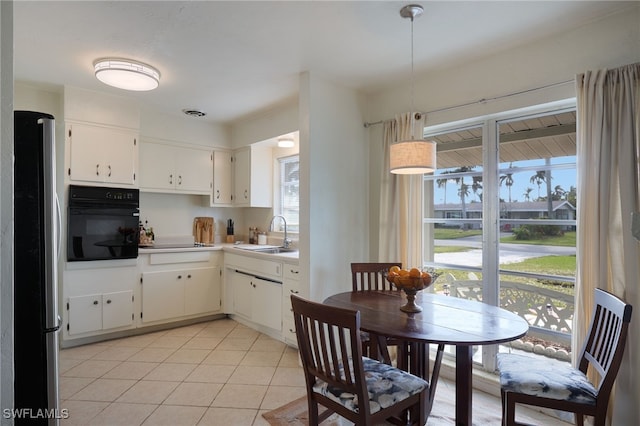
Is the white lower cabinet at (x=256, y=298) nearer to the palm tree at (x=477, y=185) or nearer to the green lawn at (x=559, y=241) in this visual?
the palm tree at (x=477, y=185)

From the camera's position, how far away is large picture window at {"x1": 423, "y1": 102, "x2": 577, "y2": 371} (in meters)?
2.40

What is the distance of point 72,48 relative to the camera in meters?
2.55

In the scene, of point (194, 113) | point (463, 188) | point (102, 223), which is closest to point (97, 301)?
point (102, 223)

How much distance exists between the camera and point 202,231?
472 cm

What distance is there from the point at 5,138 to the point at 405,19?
2062 millimetres

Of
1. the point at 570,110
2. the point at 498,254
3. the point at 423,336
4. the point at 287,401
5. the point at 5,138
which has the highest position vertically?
the point at 570,110

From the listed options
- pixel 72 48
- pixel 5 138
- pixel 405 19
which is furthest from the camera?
pixel 72 48

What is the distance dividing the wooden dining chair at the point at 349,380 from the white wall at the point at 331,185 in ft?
4.15

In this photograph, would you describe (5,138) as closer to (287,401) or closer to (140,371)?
(287,401)

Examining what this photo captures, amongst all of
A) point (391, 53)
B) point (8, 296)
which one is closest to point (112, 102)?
point (391, 53)

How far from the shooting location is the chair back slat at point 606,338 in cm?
163

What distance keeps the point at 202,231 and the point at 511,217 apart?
145 inches

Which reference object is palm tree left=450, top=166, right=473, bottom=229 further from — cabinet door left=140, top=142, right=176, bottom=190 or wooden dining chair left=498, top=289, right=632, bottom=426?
cabinet door left=140, top=142, right=176, bottom=190

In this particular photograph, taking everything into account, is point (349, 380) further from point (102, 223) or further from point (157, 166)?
point (157, 166)
